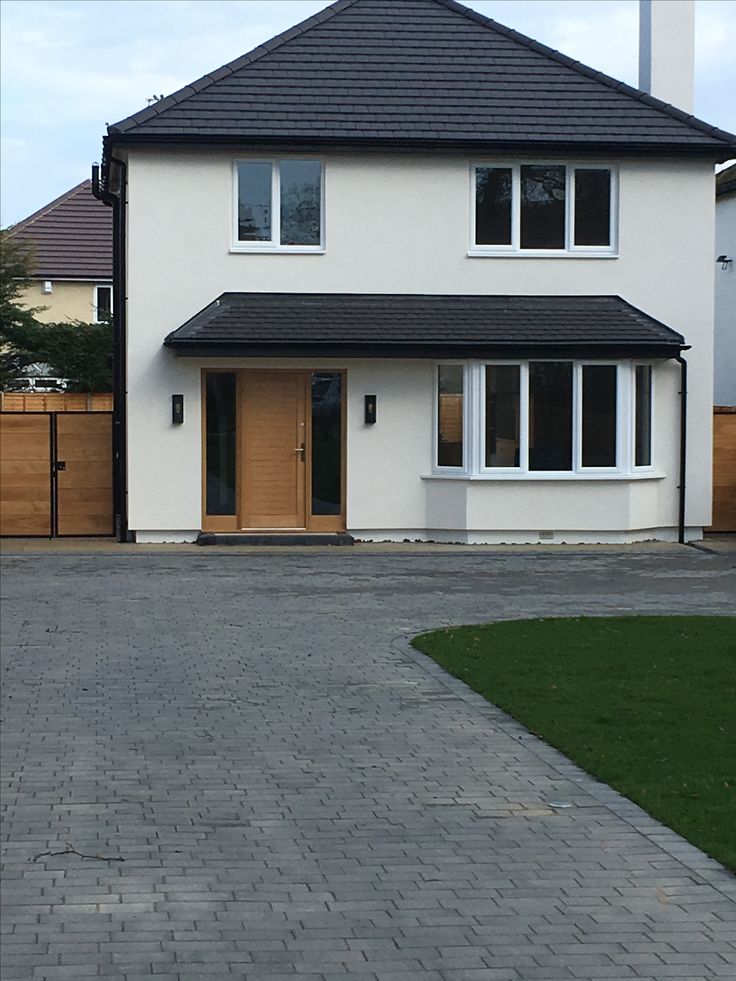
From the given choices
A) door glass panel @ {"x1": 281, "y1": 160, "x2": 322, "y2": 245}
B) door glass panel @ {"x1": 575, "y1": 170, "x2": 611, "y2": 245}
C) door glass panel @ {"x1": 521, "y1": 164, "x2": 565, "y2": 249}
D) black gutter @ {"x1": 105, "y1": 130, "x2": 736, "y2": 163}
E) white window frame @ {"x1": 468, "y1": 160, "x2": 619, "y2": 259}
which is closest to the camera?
black gutter @ {"x1": 105, "y1": 130, "x2": 736, "y2": 163}

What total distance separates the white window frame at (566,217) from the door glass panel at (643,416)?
200cm

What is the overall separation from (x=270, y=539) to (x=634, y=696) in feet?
43.8

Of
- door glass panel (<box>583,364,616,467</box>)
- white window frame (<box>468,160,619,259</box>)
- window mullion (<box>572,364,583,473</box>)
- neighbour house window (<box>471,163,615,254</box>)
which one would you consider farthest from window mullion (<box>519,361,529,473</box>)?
neighbour house window (<box>471,163,615,254</box>)

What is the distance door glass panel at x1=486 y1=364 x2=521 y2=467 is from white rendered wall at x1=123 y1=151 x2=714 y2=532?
0.47 metres

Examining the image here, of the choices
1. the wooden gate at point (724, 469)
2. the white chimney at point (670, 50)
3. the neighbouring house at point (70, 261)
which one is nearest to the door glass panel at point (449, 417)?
the wooden gate at point (724, 469)

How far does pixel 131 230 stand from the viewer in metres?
24.0

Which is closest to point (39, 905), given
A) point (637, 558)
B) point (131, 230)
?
point (637, 558)

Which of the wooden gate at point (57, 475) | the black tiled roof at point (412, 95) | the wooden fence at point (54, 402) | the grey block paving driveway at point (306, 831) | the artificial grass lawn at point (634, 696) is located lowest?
the grey block paving driveway at point (306, 831)

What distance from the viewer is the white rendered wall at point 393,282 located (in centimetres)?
2417

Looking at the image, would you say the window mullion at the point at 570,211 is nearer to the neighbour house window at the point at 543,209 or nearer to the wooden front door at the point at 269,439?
the neighbour house window at the point at 543,209

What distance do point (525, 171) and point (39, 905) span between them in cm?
2004

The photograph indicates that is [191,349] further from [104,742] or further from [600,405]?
[104,742]

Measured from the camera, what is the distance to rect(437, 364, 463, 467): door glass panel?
80.2ft

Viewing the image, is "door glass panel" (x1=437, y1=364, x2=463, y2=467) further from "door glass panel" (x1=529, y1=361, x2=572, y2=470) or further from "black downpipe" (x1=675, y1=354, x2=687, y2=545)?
"black downpipe" (x1=675, y1=354, x2=687, y2=545)
